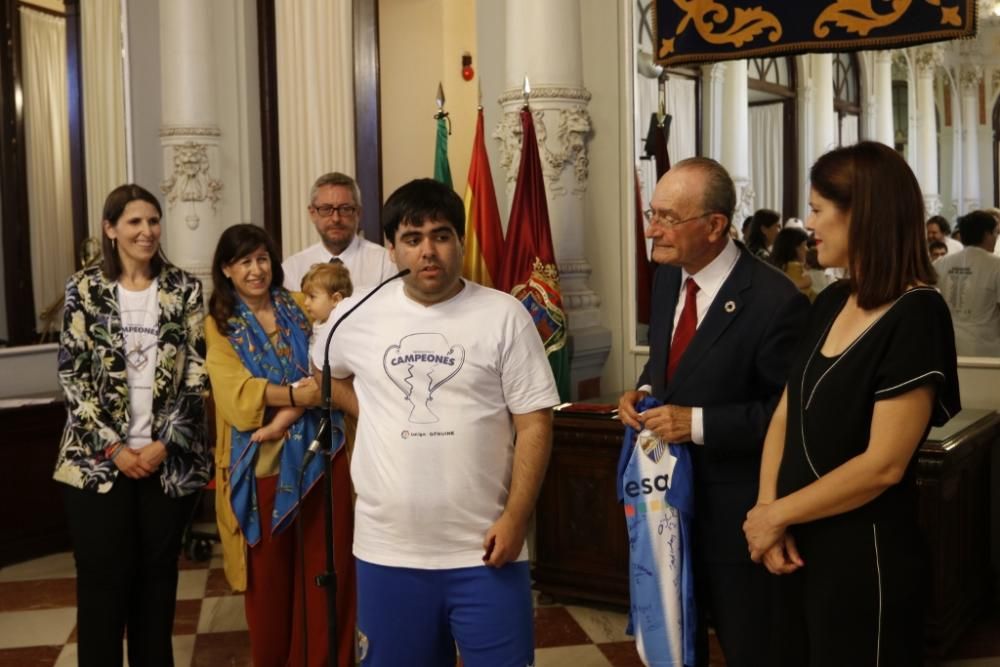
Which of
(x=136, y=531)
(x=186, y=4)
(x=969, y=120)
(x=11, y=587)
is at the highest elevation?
(x=186, y=4)

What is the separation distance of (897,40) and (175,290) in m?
2.74

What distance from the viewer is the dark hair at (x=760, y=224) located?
201 inches

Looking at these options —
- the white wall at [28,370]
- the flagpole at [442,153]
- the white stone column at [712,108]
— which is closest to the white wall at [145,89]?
the white wall at [28,370]

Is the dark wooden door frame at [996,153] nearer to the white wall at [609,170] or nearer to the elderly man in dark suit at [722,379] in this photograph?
the white wall at [609,170]

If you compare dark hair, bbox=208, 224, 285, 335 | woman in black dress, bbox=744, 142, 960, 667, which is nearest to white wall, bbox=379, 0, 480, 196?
dark hair, bbox=208, 224, 285, 335

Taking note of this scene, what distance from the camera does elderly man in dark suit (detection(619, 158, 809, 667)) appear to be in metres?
2.55

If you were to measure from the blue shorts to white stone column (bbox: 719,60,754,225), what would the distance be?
10.2 feet

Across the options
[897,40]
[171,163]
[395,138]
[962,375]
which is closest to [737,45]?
[897,40]

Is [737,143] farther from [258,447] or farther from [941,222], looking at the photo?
[258,447]

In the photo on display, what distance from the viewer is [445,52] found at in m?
9.69

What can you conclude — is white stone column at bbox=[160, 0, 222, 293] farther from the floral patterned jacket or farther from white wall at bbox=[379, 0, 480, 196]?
white wall at bbox=[379, 0, 480, 196]

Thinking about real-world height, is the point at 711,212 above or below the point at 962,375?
above

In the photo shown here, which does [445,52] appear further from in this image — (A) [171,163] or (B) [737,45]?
(B) [737,45]

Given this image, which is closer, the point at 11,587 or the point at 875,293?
the point at 875,293
